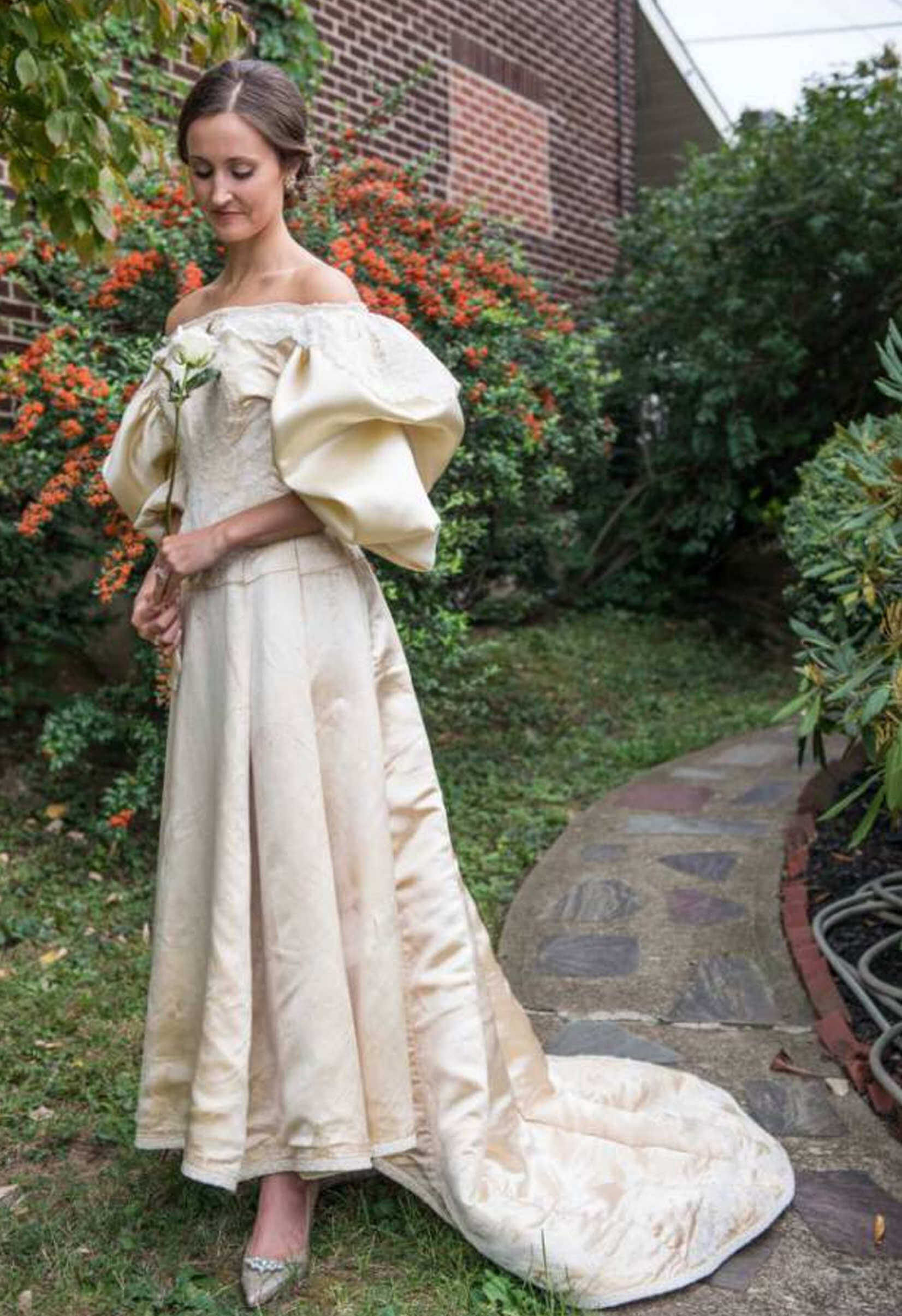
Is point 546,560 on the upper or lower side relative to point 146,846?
upper

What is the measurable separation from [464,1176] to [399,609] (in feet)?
10.0

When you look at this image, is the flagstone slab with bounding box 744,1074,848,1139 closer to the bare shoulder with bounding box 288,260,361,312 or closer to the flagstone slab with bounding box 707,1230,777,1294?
the flagstone slab with bounding box 707,1230,777,1294

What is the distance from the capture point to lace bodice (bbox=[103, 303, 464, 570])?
225 cm

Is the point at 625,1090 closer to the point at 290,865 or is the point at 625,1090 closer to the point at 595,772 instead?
the point at 290,865

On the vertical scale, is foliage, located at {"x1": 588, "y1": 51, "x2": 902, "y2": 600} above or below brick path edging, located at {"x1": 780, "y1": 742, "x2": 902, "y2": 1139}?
above

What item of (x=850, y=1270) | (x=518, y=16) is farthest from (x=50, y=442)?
(x=518, y=16)

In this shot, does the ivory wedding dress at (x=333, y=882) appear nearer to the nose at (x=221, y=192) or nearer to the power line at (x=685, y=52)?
the nose at (x=221, y=192)

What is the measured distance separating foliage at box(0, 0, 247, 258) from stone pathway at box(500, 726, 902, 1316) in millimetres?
2288

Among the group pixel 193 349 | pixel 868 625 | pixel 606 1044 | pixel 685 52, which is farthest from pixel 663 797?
pixel 685 52

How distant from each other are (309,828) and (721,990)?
5.85 ft

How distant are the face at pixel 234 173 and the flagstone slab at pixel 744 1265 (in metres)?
1.98

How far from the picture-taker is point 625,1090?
9.18 feet

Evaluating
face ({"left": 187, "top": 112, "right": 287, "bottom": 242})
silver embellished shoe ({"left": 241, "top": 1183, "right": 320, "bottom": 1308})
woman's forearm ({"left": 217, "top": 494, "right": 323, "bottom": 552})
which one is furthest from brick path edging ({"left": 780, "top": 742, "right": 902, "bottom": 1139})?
face ({"left": 187, "top": 112, "right": 287, "bottom": 242})

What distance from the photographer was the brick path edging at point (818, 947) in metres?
3.07
